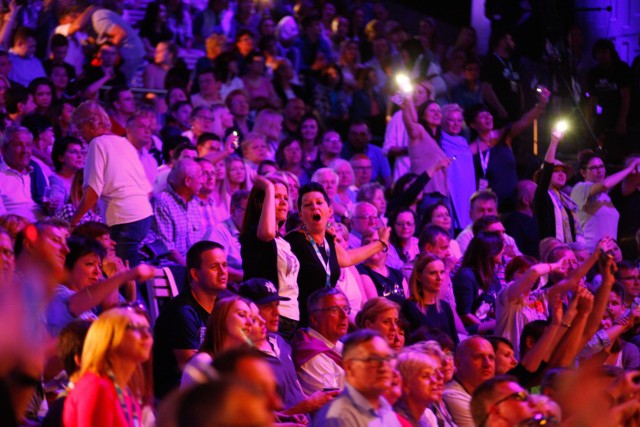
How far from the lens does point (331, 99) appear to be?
13.9 meters

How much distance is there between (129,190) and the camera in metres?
8.27

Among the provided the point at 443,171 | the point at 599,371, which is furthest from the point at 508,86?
the point at 599,371

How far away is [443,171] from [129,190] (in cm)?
411

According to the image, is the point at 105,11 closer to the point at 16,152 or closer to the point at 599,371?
the point at 16,152

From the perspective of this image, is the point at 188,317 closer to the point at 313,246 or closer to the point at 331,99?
the point at 313,246

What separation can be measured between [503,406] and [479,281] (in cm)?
341

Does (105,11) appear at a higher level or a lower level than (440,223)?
higher

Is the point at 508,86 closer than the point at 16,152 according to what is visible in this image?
No

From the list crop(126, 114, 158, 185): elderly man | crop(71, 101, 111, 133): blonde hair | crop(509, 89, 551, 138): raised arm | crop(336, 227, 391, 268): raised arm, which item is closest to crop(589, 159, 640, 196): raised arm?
crop(509, 89, 551, 138): raised arm

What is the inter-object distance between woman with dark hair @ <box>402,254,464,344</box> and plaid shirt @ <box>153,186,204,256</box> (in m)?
1.68

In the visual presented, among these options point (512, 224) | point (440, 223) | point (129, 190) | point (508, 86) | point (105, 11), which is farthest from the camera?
point (508, 86)

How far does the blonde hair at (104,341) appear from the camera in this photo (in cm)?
473

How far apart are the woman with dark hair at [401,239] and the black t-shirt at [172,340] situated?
321cm

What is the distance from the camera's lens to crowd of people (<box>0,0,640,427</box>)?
529 centimetres
